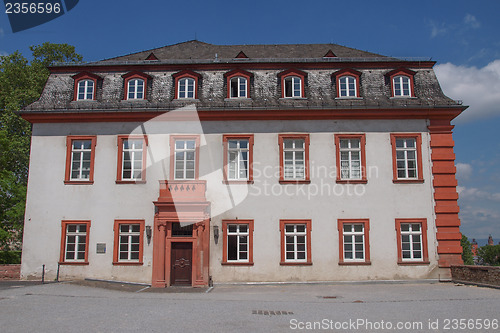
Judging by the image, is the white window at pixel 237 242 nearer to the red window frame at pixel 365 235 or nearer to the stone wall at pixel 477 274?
the red window frame at pixel 365 235

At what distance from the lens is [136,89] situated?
22188 mm

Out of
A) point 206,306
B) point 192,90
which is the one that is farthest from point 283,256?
point 192,90

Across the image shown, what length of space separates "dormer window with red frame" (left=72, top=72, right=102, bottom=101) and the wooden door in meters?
8.65

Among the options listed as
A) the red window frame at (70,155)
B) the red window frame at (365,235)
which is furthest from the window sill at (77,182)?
the red window frame at (365,235)

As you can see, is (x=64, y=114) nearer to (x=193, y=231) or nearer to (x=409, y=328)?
Answer: (x=193, y=231)

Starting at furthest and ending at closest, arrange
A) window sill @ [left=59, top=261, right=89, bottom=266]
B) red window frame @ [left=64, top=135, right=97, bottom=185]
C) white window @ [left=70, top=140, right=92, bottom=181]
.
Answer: white window @ [left=70, top=140, right=92, bottom=181], red window frame @ [left=64, top=135, right=97, bottom=185], window sill @ [left=59, top=261, right=89, bottom=266]

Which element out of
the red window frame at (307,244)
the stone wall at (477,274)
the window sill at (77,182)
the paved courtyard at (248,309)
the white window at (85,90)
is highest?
the white window at (85,90)

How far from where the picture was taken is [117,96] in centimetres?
2211

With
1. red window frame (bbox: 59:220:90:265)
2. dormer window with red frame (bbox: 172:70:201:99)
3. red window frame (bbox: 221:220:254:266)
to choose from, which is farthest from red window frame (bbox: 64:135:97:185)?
red window frame (bbox: 221:220:254:266)

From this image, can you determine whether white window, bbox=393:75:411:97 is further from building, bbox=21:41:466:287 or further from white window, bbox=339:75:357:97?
white window, bbox=339:75:357:97

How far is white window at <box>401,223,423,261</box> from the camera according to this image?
20.4 m

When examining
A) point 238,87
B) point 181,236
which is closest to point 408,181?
point 238,87

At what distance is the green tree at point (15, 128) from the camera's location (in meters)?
31.4

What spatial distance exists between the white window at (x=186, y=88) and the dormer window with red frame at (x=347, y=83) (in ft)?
22.6
